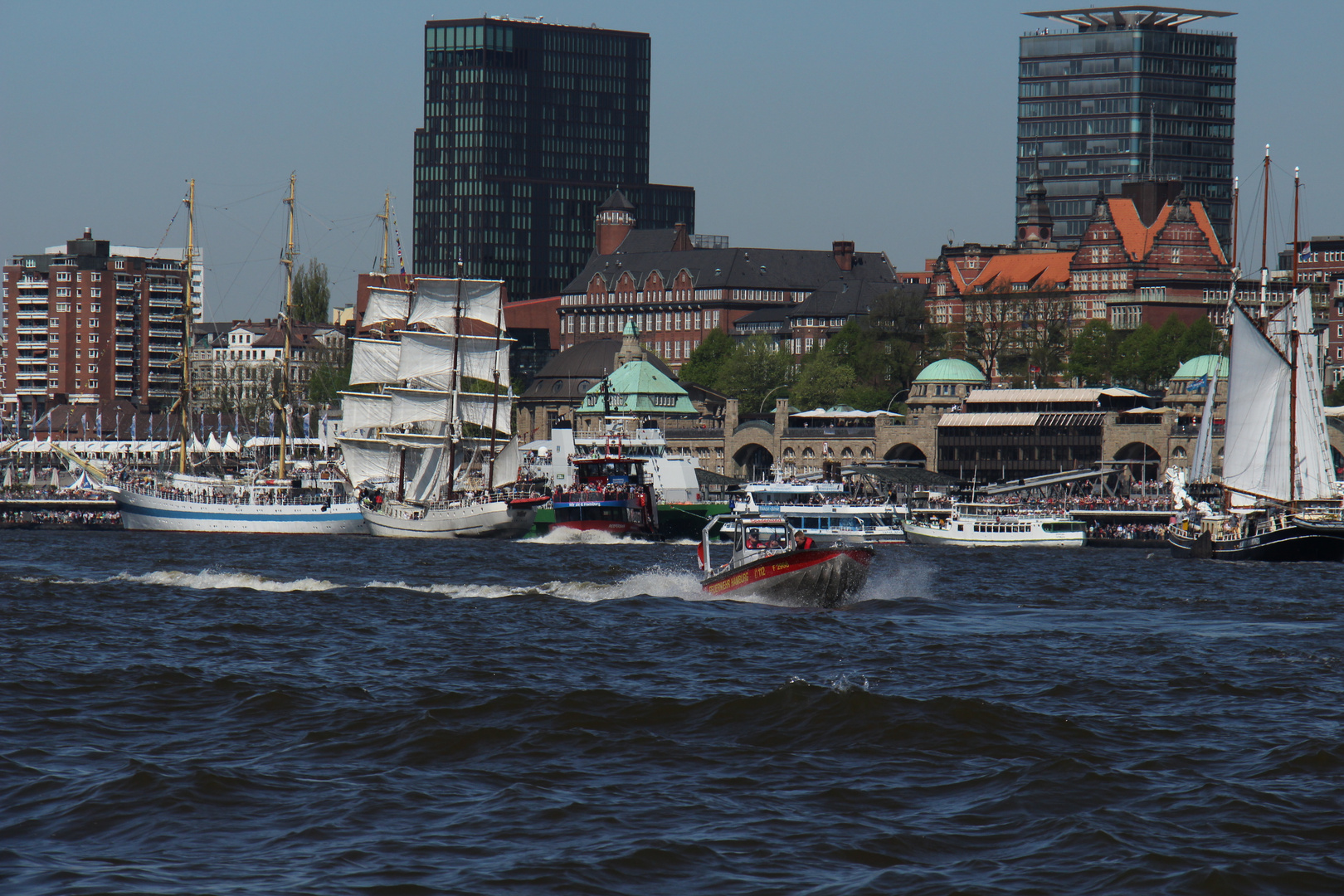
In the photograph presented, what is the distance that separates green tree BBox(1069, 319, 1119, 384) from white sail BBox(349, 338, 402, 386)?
69521 mm

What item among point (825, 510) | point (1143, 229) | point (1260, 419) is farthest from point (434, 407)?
point (1143, 229)

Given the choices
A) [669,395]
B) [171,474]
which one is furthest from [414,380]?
[669,395]

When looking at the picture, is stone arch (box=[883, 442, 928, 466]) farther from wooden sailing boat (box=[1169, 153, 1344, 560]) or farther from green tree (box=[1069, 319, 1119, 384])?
wooden sailing boat (box=[1169, 153, 1344, 560])

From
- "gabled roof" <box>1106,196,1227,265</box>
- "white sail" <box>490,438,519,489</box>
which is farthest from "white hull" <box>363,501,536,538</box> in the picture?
"gabled roof" <box>1106,196,1227,265</box>

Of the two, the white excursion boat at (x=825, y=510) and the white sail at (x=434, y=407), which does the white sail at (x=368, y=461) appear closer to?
the white sail at (x=434, y=407)

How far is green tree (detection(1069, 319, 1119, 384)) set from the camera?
17250cm

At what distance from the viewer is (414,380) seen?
13075 centimetres

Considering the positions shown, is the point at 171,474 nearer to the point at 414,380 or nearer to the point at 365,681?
the point at 414,380

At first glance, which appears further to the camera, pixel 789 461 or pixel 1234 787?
pixel 789 461

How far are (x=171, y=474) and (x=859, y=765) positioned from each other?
10763 cm

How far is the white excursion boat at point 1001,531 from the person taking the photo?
110 meters

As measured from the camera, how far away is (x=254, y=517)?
12125cm

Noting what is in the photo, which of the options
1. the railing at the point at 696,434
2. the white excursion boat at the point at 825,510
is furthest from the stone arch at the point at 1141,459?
the railing at the point at 696,434

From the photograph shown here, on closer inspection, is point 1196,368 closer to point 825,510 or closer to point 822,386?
point 822,386
